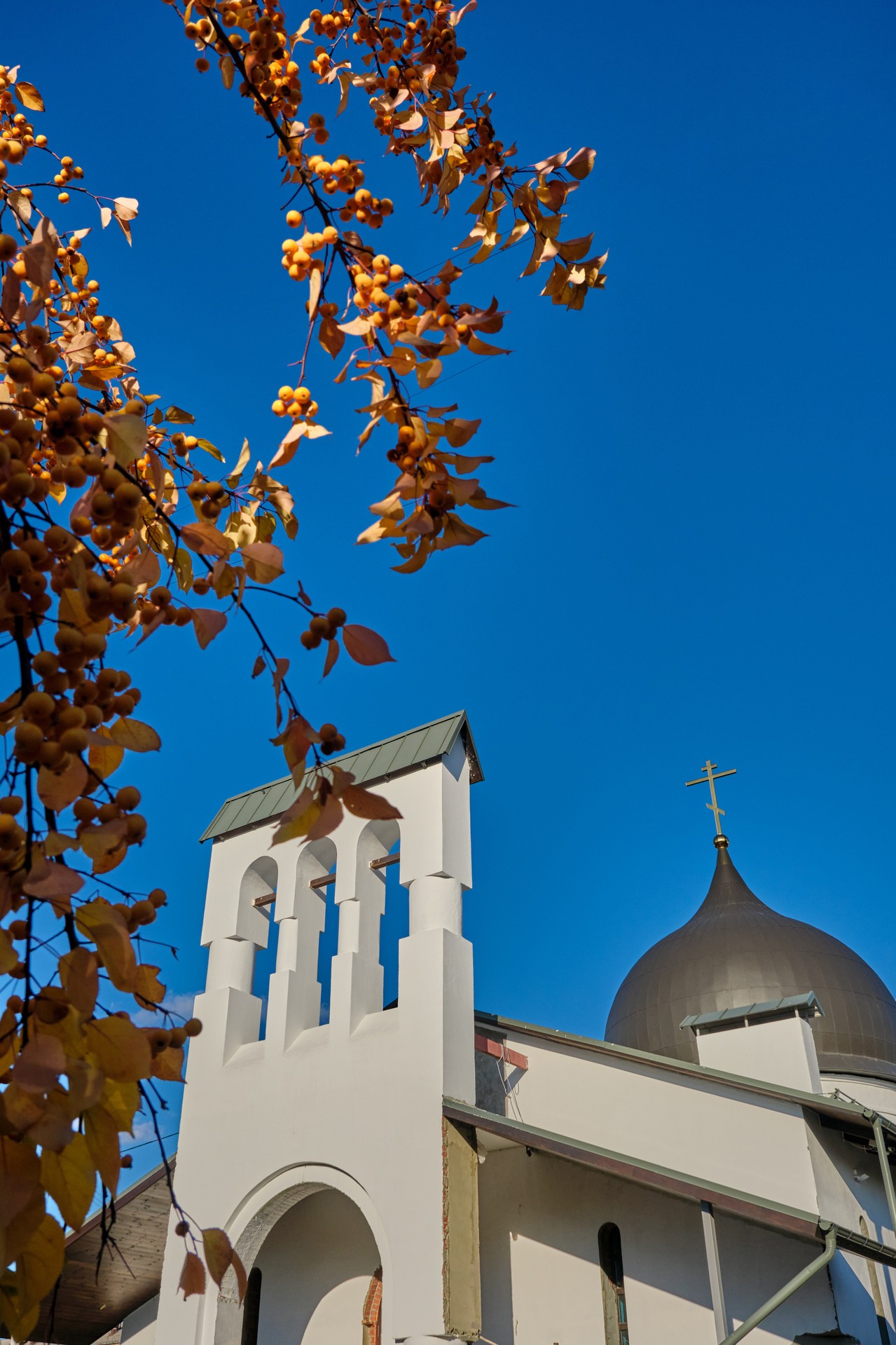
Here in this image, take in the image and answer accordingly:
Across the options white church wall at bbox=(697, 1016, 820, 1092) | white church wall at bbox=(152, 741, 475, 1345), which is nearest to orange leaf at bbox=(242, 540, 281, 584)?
white church wall at bbox=(152, 741, 475, 1345)

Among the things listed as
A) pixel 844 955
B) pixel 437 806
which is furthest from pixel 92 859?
pixel 844 955

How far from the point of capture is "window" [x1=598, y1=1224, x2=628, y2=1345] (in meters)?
8.73

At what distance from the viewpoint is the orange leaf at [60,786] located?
1361mm

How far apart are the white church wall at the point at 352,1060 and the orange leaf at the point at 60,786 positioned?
7851mm

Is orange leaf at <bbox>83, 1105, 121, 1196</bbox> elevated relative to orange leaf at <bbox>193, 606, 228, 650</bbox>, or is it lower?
lower

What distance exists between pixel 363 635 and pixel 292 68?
154cm

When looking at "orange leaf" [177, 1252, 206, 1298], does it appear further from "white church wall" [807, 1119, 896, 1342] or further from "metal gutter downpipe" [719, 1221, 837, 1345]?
"white church wall" [807, 1119, 896, 1342]

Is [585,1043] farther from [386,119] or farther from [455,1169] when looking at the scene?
[386,119]

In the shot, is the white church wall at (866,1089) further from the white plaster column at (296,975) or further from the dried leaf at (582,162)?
the dried leaf at (582,162)

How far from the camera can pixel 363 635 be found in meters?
1.64

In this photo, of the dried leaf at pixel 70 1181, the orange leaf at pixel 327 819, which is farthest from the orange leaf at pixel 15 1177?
the orange leaf at pixel 327 819

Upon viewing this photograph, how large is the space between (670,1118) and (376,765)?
4.26 metres

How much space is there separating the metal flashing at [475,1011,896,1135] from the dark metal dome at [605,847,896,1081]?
601 centimetres

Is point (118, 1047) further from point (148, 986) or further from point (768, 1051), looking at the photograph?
point (768, 1051)
